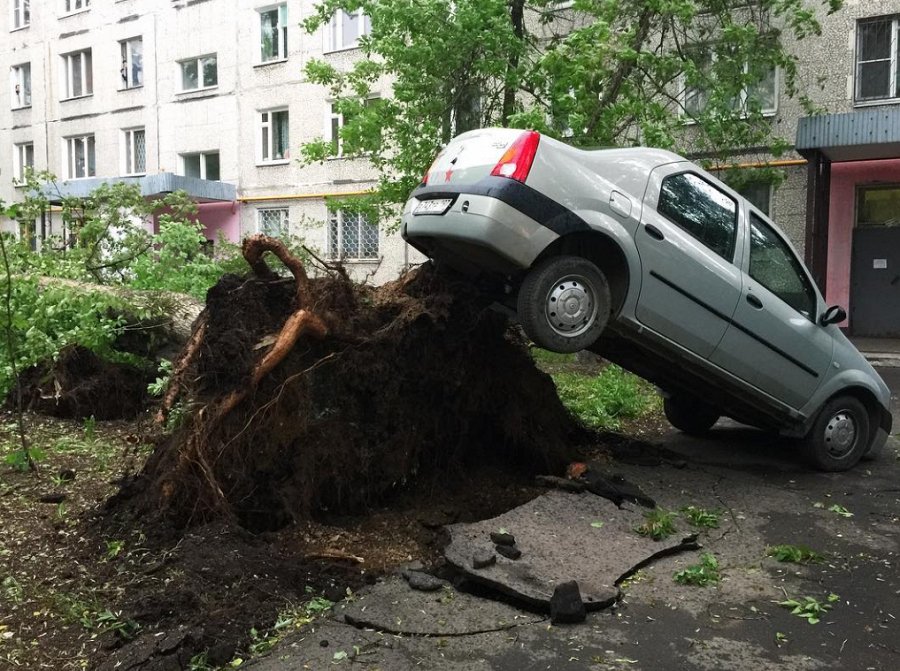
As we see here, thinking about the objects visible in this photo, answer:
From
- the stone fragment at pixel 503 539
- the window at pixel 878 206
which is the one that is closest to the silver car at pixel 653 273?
the stone fragment at pixel 503 539

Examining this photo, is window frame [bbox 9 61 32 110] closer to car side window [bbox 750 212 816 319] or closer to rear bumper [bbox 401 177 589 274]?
rear bumper [bbox 401 177 589 274]

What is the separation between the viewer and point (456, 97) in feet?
41.2

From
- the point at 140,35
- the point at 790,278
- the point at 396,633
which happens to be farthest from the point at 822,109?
the point at 140,35

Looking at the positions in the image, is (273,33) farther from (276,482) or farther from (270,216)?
(276,482)

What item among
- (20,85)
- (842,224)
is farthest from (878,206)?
(20,85)

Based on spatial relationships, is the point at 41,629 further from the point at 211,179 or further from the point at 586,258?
the point at 211,179

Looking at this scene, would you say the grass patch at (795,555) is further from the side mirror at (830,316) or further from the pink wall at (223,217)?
the pink wall at (223,217)

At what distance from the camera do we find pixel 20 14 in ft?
114

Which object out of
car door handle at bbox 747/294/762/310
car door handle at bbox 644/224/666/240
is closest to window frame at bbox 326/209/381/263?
car door handle at bbox 747/294/762/310

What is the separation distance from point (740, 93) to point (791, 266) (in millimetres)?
9814

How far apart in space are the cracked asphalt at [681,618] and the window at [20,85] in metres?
36.8

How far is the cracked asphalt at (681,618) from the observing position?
360cm

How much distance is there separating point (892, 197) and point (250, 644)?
58.3ft

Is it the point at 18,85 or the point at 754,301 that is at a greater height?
the point at 18,85
